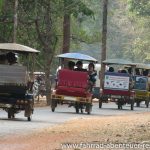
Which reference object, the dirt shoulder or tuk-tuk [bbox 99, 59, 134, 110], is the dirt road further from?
tuk-tuk [bbox 99, 59, 134, 110]

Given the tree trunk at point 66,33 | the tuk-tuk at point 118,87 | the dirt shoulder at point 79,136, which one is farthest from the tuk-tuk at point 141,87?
the dirt shoulder at point 79,136

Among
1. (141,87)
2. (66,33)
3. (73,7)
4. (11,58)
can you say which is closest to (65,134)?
(11,58)

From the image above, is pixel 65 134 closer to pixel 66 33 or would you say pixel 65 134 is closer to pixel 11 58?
pixel 11 58

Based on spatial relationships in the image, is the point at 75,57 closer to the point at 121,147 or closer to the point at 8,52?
the point at 8,52

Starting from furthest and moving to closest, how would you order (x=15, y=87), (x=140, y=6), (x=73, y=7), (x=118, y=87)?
(x=140, y=6), (x=73, y=7), (x=118, y=87), (x=15, y=87)

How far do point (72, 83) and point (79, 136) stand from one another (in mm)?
13435

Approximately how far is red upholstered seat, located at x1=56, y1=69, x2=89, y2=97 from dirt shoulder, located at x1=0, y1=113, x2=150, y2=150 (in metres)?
9.21

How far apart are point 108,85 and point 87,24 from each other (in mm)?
63059

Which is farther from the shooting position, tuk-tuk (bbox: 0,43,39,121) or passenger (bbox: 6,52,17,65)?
passenger (bbox: 6,52,17,65)

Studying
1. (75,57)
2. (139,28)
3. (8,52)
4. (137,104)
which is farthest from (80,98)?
(139,28)

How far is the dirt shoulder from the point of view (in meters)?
14.9

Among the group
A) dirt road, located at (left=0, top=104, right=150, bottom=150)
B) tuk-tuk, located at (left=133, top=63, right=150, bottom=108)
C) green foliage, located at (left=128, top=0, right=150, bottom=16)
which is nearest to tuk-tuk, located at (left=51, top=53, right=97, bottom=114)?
dirt road, located at (left=0, top=104, right=150, bottom=150)

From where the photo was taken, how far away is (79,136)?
16.8 m

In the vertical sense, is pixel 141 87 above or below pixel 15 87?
above
